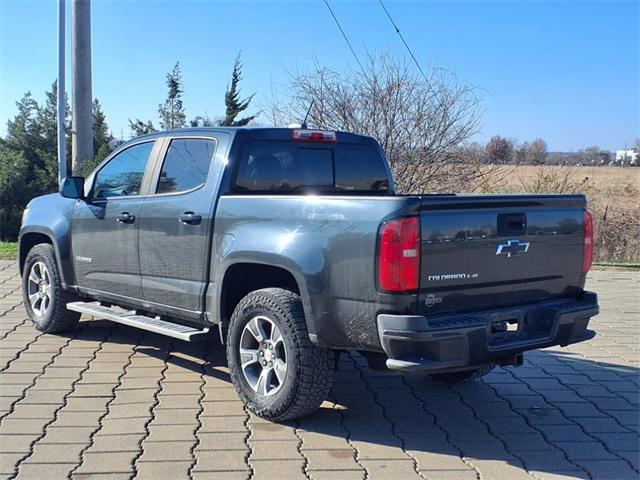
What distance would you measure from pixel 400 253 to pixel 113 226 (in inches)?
115

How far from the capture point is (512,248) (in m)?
4.27

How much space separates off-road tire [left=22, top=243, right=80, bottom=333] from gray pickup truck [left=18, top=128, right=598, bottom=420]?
1.20 feet

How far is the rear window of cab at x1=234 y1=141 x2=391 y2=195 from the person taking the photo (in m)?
5.16

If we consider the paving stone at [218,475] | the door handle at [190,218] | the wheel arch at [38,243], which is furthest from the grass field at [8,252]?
the paving stone at [218,475]

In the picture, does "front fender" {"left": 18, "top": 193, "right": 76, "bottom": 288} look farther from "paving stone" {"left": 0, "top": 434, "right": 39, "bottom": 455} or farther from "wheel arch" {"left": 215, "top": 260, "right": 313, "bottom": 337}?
"paving stone" {"left": 0, "top": 434, "right": 39, "bottom": 455}

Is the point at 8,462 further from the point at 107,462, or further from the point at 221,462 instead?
the point at 221,462

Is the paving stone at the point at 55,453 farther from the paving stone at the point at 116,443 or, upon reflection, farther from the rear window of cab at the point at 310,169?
the rear window of cab at the point at 310,169

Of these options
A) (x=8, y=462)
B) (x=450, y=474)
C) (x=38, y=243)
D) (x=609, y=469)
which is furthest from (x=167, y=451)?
(x=38, y=243)

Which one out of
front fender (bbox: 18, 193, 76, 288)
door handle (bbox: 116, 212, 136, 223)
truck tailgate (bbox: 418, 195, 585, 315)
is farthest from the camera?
front fender (bbox: 18, 193, 76, 288)

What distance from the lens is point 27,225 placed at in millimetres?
6852

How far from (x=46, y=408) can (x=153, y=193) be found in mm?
1768

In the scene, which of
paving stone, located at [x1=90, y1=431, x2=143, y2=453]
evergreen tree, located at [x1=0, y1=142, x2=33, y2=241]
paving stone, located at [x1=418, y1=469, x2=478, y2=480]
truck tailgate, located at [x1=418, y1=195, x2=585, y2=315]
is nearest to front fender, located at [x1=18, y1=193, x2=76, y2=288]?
paving stone, located at [x1=90, y1=431, x2=143, y2=453]

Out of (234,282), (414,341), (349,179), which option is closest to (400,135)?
(349,179)

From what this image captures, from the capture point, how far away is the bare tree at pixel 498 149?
49.9 feet
